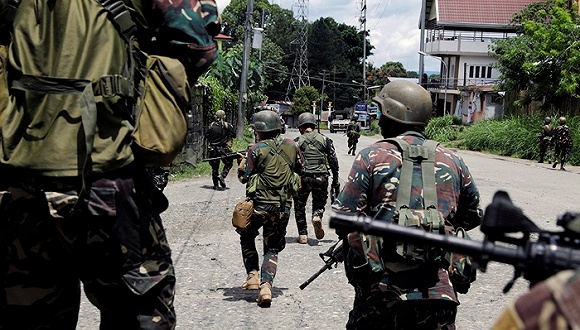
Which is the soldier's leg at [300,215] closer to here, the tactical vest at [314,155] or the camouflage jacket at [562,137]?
the tactical vest at [314,155]

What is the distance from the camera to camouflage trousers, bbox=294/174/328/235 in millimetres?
10953

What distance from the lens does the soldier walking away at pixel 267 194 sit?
7690mm

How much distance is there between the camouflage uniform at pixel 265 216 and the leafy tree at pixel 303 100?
75970 millimetres

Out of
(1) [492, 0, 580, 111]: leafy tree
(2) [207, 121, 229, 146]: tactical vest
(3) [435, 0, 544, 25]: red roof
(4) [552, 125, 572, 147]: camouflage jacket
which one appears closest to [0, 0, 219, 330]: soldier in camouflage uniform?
(2) [207, 121, 229, 146]: tactical vest

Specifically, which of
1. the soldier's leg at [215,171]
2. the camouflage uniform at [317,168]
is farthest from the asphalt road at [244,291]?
the soldier's leg at [215,171]

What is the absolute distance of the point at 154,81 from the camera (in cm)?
280

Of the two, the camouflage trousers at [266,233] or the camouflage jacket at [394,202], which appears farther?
the camouflage trousers at [266,233]

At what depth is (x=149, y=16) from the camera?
2875 millimetres

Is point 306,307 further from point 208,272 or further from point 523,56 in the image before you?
point 523,56

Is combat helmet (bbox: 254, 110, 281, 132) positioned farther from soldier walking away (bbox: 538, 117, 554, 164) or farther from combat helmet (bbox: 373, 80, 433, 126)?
soldier walking away (bbox: 538, 117, 554, 164)

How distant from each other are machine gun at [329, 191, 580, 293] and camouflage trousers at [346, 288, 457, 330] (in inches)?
87.1

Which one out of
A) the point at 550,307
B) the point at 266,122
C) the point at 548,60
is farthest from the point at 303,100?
the point at 550,307

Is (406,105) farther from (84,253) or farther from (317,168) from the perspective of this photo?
(317,168)

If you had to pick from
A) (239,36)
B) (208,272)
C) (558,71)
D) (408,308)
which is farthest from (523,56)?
(239,36)
